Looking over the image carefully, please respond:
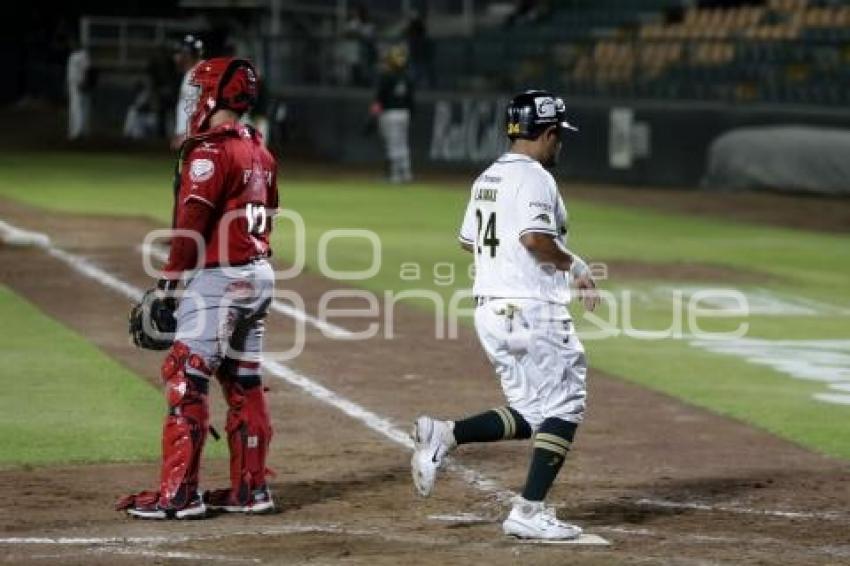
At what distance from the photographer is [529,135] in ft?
27.4

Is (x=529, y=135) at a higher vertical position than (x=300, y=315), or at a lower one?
higher

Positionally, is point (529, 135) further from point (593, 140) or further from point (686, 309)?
point (593, 140)

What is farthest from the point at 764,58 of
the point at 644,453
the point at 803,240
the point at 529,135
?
the point at 529,135

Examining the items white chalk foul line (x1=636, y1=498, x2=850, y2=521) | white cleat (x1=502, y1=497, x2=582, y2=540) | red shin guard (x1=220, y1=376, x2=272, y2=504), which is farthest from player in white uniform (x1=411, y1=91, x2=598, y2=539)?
white chalk foul line (x1=636, y1=498, x2=850, y2=521)

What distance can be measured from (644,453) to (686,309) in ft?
22.2

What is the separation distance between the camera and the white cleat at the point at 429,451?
843 cm

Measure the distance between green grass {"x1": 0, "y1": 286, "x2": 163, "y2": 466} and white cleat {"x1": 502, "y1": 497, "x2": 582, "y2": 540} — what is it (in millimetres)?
2776

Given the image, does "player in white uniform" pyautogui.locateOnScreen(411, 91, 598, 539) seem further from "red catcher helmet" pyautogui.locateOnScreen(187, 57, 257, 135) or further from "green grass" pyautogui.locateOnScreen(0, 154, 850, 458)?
"green grass" pyautogui.locateOnScreen(0, 154, 850, 458)

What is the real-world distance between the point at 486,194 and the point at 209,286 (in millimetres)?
1317

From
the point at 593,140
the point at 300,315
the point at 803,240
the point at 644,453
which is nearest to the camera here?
the point at 644,453

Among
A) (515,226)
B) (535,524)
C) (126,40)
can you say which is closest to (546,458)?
(535,524)

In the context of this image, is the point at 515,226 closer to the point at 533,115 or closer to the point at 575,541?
the point at 533,115

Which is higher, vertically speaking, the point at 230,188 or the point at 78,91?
the point at 230,188

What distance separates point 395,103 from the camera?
1281 inches
